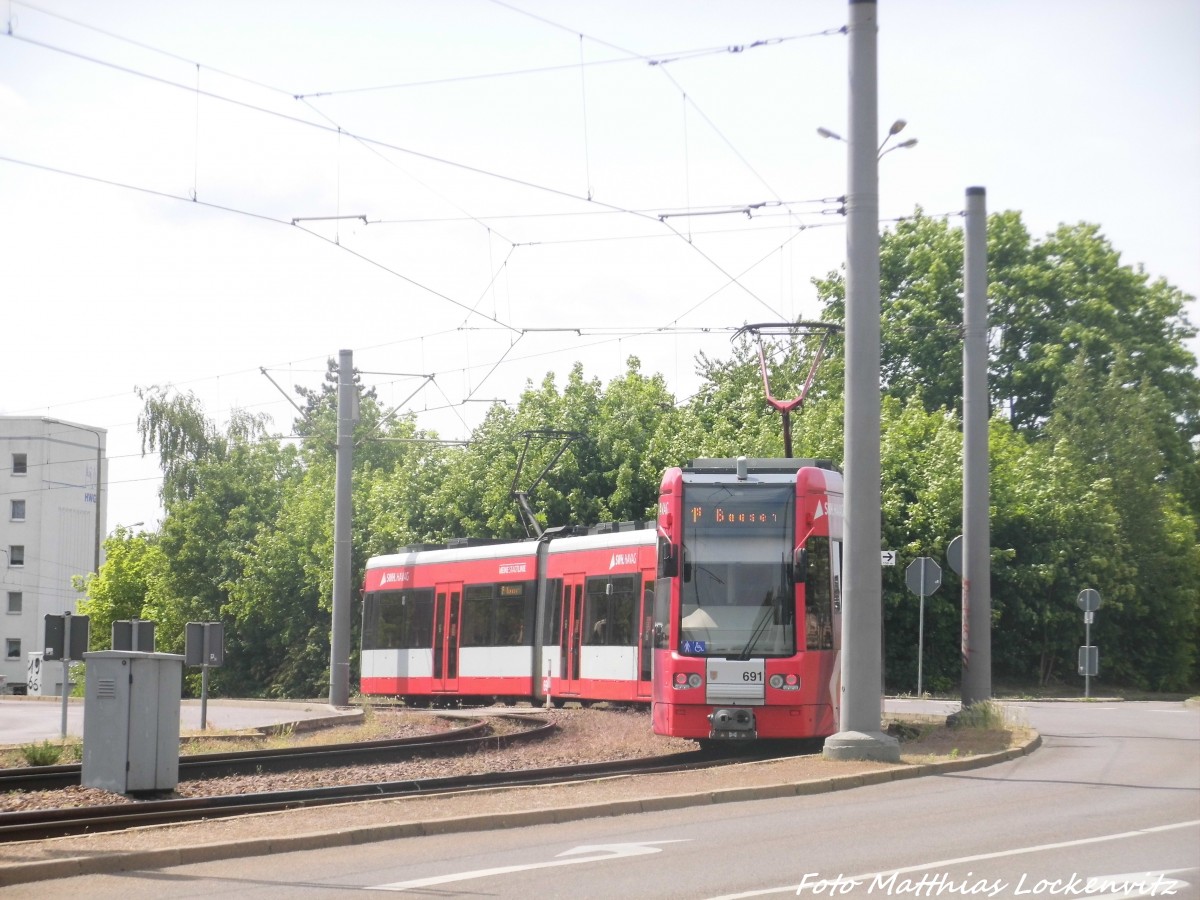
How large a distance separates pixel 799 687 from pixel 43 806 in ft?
27.2

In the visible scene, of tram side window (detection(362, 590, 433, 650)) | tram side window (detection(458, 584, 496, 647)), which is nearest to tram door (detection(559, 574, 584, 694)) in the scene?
tram side window (detection(458, 584, 496, 647))

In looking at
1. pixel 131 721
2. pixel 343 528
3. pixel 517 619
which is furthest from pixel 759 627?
pixel 343 528

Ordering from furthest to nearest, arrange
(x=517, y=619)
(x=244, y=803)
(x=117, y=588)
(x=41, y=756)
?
(x=117, y=588) → (x=517, y=619) → (x=41, y=756) → (x=244, y=803)

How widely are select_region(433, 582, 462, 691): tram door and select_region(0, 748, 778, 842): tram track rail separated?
13.7 meters

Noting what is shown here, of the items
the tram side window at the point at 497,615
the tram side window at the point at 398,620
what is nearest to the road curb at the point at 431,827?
the tram side window at the point at 497,615

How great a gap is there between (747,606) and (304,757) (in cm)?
571

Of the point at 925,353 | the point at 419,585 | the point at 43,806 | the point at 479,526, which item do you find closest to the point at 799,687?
the point at 43,806

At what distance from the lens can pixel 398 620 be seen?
33406 mm

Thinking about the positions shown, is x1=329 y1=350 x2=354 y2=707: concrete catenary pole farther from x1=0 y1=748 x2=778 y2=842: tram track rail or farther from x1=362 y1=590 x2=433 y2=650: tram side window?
x1=0 y1=748 x2=778 y2=842: tram track rail

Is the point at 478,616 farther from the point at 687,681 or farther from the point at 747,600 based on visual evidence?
the point at 747,600

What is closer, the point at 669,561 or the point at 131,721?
the point at 131,721

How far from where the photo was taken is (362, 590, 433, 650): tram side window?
32.4 metres

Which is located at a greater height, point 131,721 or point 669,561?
point 669,561

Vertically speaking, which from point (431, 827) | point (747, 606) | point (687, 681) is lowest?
point (431, 827)
